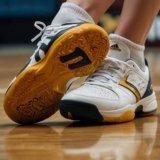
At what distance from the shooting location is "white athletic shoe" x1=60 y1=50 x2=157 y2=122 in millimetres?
1021

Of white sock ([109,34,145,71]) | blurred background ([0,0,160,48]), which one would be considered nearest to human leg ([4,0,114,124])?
white sock ([109,34,145,71])

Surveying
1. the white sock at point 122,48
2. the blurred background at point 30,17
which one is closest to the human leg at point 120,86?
→ the white sock at point 122,48

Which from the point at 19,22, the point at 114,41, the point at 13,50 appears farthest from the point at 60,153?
the point at 19,22

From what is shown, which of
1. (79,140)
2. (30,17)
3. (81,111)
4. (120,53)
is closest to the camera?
(79,140)

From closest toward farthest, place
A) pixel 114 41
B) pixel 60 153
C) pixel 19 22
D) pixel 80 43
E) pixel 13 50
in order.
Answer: pixel 60 153 → pixel 80 43 → pixel 114 41 → pixel 13 50 → pixel 19 22

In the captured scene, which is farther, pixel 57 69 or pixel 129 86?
pixel 129 86

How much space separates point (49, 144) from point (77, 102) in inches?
6.3

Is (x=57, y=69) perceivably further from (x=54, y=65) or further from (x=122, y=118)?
(x=122, y=118)

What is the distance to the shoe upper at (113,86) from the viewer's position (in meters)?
1.03

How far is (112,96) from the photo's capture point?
106 centimetres

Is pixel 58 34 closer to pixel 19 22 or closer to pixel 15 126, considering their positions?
pixel 15 126

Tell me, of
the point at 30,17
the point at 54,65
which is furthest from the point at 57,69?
the point at 30,17

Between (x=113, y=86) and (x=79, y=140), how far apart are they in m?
0.21

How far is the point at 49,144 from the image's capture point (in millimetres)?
872
